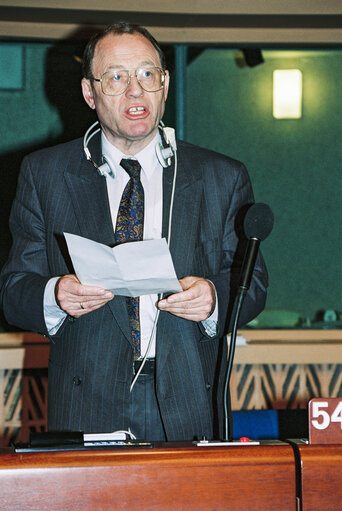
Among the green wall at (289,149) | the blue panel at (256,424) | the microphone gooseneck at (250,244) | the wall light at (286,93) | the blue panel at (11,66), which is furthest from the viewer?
the green wall at (289,149)

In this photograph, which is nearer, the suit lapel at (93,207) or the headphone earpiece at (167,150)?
the suit lapel at (93,207)

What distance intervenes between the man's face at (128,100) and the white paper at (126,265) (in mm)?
504

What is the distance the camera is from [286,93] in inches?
231

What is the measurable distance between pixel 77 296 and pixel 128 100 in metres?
0.57

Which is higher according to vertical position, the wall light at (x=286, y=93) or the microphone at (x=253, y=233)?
the wall light at (x=286, y=93)

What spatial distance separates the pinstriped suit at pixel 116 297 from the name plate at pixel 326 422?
564 millimetres

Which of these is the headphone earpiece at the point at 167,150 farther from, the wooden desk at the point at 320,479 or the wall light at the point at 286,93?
the wall light at the point at 286,93

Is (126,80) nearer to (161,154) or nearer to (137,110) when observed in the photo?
(137,110)

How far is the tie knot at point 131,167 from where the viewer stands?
71.7 inches

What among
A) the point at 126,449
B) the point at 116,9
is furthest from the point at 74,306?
the point at 116,9

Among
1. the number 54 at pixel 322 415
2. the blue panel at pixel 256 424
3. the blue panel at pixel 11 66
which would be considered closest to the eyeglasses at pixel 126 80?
the number 54 at pixel 322 415

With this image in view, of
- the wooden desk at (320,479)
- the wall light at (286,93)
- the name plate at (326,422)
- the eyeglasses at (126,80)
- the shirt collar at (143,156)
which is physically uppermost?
the wall light at (286,93)

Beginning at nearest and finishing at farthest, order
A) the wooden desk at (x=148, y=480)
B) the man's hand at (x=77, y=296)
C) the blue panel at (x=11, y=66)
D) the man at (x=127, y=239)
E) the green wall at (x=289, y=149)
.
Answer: the wooden desk at (x=148, y=480)
the man's hand at (x=77, y=296)
the man at (x=127, y=239)
the blue panel at (x=11, y=66)
the green wall at (x=289, y=149)

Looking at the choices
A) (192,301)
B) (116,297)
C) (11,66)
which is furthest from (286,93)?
(192,301)
